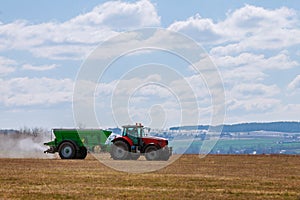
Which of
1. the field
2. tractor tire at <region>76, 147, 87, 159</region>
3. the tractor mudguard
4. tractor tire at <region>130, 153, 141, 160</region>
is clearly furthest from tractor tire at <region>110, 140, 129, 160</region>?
the field

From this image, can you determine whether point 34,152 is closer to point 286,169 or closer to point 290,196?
point 286,169

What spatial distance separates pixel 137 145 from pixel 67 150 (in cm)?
524

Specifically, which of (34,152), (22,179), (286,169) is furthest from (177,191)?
(34,152)

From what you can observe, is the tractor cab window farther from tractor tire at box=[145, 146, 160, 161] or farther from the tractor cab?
tractor tire at box=[145, 146, 160, 161]

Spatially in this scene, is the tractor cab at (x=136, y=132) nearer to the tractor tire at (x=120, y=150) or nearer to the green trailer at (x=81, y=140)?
the tractor tire at (x=120, y=150)

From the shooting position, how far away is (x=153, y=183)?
26.4 meters

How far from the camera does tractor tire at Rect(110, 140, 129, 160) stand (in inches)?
1762

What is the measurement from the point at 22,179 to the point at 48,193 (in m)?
5.34

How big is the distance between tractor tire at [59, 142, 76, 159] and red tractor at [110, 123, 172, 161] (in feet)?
9.73

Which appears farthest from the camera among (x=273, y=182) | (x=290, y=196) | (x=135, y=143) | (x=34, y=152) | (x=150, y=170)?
(x=34, y=152)

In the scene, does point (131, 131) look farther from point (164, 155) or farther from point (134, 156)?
point (164, 155)

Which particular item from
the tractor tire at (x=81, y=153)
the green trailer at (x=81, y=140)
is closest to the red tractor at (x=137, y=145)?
the green trailer at (x=81, y=140)

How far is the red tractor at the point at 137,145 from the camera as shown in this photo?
4453 centimetres

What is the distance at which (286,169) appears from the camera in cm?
3572
